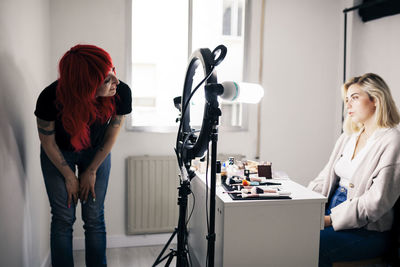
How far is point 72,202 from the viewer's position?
1735 millimetres

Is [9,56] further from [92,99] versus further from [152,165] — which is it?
[152,165]

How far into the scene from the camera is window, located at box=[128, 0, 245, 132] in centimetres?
288

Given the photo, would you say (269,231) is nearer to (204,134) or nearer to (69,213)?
(204,134)

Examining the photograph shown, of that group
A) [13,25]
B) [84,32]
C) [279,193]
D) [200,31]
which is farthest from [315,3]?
[13,25]

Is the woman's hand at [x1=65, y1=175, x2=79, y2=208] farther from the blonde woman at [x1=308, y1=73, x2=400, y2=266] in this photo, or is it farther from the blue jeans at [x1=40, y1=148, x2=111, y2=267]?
the blonde woman at [x1=308, y1=73, x2=400, y2=266]

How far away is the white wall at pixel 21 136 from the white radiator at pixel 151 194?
66cm

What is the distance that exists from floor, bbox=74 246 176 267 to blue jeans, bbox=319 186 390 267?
1157mm

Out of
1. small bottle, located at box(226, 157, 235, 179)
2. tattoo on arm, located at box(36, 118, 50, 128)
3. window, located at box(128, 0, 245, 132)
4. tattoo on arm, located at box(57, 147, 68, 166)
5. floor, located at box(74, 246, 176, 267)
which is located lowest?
floor, located at box(74, 246, 176, 267)

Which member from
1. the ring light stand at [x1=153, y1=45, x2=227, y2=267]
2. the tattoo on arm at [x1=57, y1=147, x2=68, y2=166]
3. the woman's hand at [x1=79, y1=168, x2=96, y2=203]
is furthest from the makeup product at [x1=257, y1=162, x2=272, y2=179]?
the tattoo on arm at [x1=57, y1=147, x2=68, y2=166]

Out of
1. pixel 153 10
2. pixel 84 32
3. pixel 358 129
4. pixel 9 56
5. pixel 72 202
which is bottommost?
pixel 72 202

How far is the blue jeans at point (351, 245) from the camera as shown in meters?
1.67

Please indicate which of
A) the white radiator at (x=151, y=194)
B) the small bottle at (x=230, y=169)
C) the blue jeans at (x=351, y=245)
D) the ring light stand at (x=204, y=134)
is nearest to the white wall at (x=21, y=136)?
the white radiator at (x=151, y=194)

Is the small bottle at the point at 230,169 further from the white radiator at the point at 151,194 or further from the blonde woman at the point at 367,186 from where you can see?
the white radiator at the point at 151,194

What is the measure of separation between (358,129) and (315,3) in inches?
59.9
